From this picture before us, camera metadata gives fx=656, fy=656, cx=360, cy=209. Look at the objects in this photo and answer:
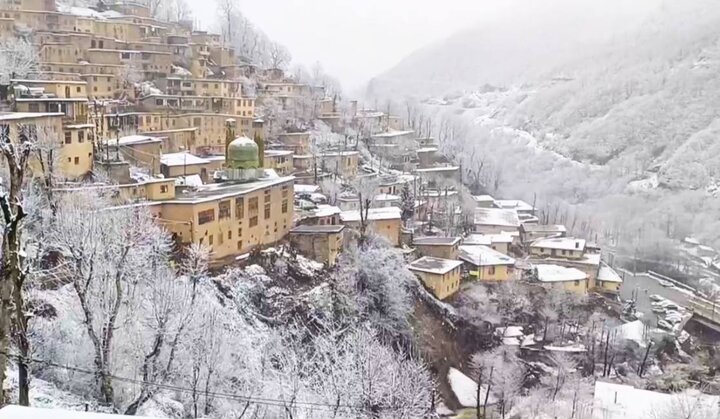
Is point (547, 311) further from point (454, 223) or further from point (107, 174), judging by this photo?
point (107, 174)

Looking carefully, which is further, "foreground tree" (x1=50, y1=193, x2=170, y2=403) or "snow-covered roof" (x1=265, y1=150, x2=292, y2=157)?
"snow-covered roof" (x1=265, y1=150, x2=292, y2=157)

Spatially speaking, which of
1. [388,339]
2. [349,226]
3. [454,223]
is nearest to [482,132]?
[454,223]

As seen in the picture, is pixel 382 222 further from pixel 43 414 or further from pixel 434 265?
pixel 43 414

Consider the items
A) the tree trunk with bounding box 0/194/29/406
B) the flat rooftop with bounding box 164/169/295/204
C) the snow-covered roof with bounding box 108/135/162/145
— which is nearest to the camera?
the tree trunk with bounding box 0/194/29/406

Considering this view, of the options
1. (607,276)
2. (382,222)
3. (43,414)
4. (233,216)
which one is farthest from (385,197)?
(43,414)

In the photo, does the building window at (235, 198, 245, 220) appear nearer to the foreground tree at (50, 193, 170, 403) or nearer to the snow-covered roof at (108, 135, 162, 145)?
the foreground tree at (50, 193, 170, 403)

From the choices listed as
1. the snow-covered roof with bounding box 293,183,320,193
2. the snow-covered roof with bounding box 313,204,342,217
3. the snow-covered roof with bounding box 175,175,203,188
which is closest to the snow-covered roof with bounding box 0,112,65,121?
the snow-covered roof with bounding box 175,175,203,188
